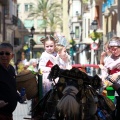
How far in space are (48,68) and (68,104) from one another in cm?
349

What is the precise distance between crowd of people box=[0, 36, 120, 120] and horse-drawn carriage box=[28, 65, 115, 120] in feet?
1.12

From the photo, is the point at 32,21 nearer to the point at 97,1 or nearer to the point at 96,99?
the point at 97,1

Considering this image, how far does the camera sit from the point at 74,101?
4535mm

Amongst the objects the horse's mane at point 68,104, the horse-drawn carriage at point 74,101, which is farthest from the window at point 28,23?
the horse's mane at point 68,104

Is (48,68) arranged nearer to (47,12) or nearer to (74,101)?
(74,101)

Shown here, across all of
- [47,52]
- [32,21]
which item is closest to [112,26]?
[47,52]

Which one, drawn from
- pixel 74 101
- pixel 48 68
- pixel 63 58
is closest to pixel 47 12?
pixel 63 58

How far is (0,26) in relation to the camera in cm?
5356

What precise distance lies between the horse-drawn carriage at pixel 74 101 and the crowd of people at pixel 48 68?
0.34 m

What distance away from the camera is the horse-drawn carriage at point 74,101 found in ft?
15.0

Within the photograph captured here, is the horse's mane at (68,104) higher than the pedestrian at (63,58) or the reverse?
the reverse

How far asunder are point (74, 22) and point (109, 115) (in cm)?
6670

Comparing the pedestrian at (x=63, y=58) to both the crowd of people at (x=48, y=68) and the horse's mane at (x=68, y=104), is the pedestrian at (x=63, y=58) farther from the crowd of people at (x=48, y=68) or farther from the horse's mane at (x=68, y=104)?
the horse's mane at (x=68, y=104)

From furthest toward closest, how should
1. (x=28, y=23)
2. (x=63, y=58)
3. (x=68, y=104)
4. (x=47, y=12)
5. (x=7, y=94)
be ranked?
(x=28, y=23)
(x=47, y=12)
(x=63, y=58)
(x=7, y=94)
(x=68, y=104)
